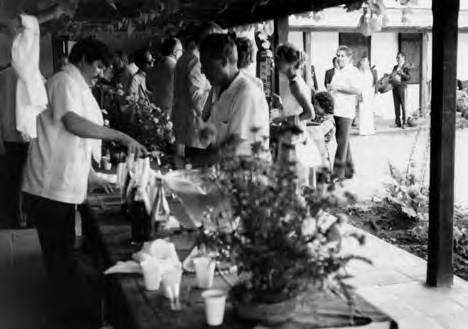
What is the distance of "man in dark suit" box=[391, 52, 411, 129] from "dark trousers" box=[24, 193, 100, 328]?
13.4m

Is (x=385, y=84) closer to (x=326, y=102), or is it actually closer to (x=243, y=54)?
(x=326, y=102)

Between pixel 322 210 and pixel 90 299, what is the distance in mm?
2727

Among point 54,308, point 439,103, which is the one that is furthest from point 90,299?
point 439,103

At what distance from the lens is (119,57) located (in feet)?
33.9

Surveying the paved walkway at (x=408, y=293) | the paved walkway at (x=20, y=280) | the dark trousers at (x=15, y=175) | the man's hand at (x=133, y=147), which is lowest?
the paved walkway at (x=408, y=293)

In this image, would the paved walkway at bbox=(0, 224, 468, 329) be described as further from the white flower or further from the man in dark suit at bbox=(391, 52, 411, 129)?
the man in dark suit at bbox=(391, 52, 411, 129)

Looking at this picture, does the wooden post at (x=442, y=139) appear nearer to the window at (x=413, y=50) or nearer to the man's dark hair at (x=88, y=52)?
the man's dark hair at (x=88, y=52)

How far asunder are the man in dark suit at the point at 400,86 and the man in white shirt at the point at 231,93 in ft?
44.1

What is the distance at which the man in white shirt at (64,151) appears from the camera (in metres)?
3.58

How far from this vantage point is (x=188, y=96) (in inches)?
244

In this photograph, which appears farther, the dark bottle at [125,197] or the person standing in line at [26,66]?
the dark bottle at [125,197]

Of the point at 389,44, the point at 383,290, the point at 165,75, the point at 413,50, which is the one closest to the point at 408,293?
the point at 383,290

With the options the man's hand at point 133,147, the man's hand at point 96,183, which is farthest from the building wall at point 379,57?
the man's hand at point 133,147

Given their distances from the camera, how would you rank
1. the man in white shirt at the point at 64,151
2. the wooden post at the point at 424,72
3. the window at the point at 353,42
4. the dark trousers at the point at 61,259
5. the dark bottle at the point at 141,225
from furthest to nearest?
the wooden post at the point at 424,72, the window at the point at 353,42, the dark trousers at the point at 61,259, the man in white shirt at the point at 64,151, the dark bottle at the point at 141,225
